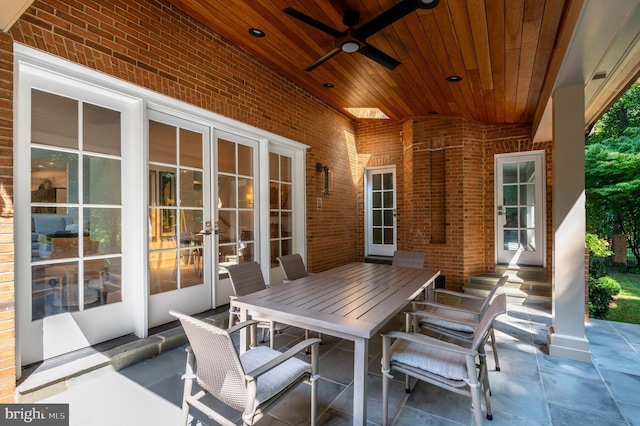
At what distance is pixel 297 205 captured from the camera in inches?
191

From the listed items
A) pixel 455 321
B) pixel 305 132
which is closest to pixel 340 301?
pixel 455 321

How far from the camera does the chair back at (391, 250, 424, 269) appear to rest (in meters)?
3.78

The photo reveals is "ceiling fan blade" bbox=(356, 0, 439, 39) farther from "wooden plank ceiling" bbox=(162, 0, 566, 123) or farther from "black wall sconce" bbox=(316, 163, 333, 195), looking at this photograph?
"black wall sconce" bbox=(316, 163, 333, 195)

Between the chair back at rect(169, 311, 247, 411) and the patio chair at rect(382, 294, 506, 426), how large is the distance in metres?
0.88

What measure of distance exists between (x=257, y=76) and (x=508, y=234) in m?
4.89

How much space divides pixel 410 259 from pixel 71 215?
3515 millimetres

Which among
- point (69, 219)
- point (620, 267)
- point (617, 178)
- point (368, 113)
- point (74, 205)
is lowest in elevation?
point (620, 267)

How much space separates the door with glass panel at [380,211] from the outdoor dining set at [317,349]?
12.0ft

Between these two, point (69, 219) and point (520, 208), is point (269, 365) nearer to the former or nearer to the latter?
point (69, 219)

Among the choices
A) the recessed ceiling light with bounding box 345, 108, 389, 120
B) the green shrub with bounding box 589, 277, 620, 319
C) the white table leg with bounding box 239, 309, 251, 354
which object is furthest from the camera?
the recessed ceiling light with bounding box 345, 108, 389, 120

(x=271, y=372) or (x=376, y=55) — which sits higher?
(x=376, y=55)

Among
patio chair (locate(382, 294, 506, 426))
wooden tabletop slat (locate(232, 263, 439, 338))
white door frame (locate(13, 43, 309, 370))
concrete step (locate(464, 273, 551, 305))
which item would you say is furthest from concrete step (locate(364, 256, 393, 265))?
patio chair (locate(382, 294, 506, 426))

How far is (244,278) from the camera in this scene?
2.68 meters

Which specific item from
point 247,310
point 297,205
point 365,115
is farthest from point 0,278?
→ point 365,115
